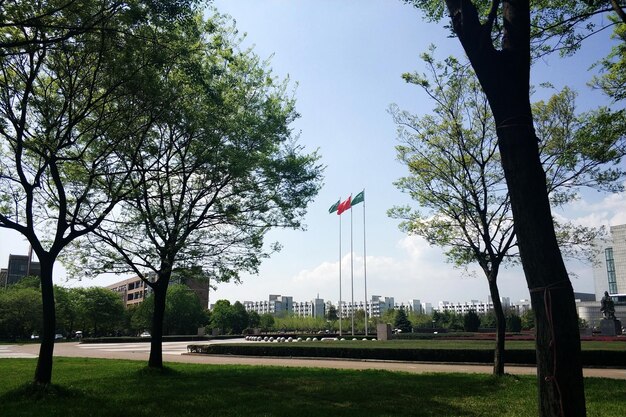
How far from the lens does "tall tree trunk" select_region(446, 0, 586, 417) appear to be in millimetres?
4402

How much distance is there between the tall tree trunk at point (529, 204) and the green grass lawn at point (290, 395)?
17.8 feet

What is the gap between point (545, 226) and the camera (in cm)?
470

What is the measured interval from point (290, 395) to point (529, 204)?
346 inches

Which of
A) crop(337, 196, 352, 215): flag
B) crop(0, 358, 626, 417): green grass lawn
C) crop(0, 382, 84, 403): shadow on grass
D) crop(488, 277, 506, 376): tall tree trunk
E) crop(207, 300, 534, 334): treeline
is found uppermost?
crop(337, 196, 352, 215): flag

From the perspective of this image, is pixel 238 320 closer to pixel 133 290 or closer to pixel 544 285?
pixel 133 290

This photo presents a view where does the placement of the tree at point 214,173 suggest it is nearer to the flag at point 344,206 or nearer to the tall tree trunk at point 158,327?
the tall tree trunk at point 158,327

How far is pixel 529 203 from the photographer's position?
4.76 m

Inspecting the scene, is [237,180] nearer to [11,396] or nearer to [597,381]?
A: [11,396]

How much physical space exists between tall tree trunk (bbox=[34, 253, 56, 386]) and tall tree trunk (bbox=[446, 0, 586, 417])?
11610 mm

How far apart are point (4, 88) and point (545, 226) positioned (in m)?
12.6

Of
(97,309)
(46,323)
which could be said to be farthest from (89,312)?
(46,323)

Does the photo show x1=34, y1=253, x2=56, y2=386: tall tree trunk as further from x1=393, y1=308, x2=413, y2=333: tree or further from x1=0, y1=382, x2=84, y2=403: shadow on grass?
x1=393, y1=308, x2=413, y2=333: tree

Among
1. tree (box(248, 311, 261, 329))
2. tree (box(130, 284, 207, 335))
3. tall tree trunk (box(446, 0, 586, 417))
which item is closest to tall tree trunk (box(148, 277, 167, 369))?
tall tree trunk (box(446, 0, 586, 417))

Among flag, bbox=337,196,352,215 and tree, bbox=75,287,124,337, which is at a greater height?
flag, bbox=337,196,352,215
